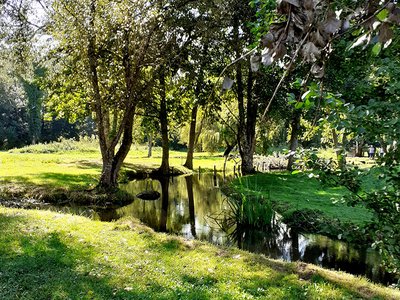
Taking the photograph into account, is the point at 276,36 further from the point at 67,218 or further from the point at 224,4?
the point at 224,4

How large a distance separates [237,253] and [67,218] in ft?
14.1

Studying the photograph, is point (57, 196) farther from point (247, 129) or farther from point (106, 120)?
point (247, 129)

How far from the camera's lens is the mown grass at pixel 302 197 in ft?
36.3

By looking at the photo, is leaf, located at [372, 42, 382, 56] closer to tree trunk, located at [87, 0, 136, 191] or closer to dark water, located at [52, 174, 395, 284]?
dark water, located at [52, 174, 395, 284]

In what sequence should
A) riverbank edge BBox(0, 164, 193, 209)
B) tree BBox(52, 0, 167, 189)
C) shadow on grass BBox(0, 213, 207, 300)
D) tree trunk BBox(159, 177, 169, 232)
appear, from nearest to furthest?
shadow on grass BBox(0, 213, 207, 300) → tree trunk BBox(159, 177, 169, 232) → tree BBox(52, 0, 167, 189) → riverbank edge BBox(0, 164, 193, 209)

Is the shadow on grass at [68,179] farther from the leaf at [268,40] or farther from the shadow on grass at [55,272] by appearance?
the leaf at [268,40]

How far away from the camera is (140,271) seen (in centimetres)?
568

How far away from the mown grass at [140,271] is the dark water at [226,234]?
6.87 ft

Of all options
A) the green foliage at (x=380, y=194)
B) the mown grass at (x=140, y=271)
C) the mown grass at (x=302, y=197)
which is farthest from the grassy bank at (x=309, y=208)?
the green foliage at (x=380, y=194)

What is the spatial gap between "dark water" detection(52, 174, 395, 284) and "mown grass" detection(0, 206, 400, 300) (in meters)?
2.09

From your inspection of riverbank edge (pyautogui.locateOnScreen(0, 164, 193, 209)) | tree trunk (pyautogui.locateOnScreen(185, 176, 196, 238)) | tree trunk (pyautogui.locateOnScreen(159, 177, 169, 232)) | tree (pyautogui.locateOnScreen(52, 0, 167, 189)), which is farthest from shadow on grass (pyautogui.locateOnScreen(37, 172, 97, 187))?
tree trunk (pyautogui.locateOnScreen(185, 176, 196, 238))

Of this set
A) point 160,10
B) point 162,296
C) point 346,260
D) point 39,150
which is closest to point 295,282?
point 162,296

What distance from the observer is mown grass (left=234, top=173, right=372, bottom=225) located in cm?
1106

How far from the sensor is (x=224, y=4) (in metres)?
14.6
